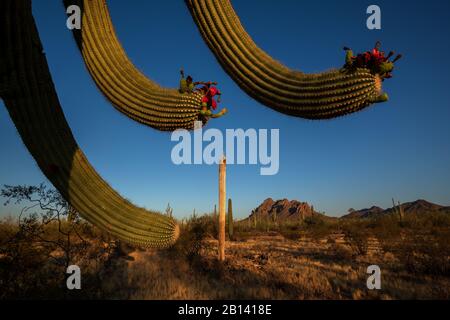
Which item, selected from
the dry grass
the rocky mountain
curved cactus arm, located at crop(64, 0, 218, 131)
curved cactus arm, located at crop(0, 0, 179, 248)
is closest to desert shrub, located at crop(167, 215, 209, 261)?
the dry grass

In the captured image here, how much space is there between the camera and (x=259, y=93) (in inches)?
103

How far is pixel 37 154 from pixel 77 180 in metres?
0.42

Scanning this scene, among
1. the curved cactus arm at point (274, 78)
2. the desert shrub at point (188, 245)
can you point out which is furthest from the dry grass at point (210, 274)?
the curved cactus arm at point (274, 78)

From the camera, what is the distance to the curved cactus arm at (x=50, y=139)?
2.83 meters

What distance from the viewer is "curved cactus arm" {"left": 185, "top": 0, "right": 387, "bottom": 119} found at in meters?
2.16

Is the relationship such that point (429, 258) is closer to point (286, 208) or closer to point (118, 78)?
point (118, 78)

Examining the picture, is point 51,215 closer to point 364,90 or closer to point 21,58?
point 21,58

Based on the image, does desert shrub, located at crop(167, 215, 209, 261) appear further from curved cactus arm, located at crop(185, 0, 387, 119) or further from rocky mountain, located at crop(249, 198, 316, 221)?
rocky mountain, located at crop(249, 198, 316, 221)

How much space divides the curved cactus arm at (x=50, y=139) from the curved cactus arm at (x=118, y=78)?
43 centimetres

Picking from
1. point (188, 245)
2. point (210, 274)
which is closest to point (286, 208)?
point (188, 245)

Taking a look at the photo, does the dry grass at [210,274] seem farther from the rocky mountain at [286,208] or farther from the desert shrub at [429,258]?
the rocky mountain at [286,208]

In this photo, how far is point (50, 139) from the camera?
9.88 feet

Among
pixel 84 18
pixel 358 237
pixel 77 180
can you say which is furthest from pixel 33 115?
pixel 358 237

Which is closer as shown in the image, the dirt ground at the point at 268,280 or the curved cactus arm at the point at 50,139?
the curved cactus arm at the point at 50,139
